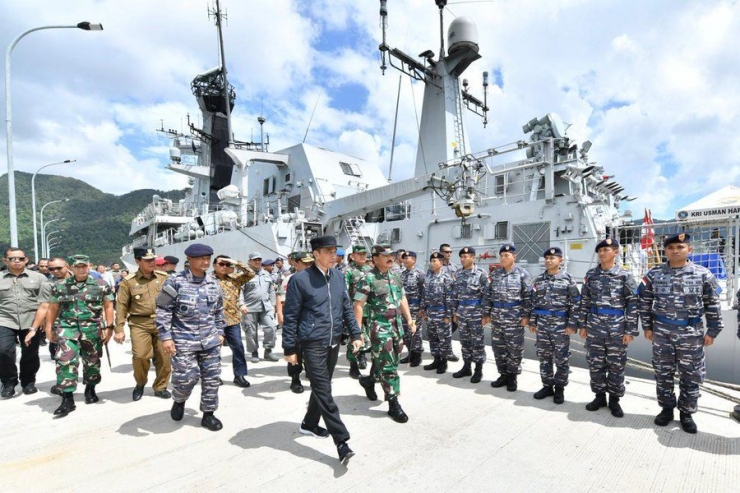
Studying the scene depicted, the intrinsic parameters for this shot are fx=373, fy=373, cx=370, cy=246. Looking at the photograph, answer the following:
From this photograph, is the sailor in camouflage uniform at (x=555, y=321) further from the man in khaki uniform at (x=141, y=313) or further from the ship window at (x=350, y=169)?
the ship window at (x=350, y=169)

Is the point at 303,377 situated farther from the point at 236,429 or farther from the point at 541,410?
the point at 541,410

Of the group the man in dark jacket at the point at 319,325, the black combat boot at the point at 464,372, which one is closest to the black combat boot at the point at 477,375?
the black combat boot at the point at 464,372

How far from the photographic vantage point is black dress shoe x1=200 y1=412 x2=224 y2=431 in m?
3.36

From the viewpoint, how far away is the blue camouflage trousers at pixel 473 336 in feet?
15.5

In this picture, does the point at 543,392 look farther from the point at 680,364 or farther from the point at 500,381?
the point at 680,364

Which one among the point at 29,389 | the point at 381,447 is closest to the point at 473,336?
the point at 381,447

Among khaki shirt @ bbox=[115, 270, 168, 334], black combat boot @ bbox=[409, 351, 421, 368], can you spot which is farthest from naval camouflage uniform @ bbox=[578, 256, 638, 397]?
khaki shirt @ bbox=[115, 270, 168, 334]

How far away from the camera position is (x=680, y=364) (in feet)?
10.6

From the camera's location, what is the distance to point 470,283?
15.9 feet

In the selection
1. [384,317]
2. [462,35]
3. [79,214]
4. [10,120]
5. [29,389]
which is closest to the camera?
[384,317]

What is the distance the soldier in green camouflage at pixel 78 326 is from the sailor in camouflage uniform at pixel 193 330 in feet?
4.24

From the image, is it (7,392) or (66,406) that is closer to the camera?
(66,406)

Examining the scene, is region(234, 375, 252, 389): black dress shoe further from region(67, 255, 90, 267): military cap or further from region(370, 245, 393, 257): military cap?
region(370, 245, 393, 257): military cap

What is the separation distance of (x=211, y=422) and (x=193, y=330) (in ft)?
2.79
